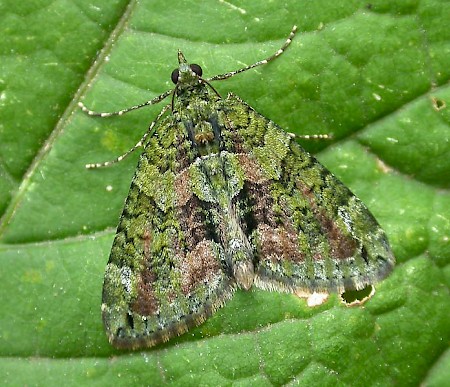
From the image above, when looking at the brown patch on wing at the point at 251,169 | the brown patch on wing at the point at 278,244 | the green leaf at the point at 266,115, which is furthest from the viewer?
the brown patch on wing at the point at 251,169

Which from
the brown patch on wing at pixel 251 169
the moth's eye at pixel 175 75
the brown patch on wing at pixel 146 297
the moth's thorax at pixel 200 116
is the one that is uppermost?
the moth's eye at pixel 175 75

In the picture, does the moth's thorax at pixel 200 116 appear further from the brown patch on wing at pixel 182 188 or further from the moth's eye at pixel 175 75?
the brown patch on wing at pixel 182 188

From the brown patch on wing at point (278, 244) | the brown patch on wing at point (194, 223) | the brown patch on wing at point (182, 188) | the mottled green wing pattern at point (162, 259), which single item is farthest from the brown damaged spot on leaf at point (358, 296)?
the brown patch on wing at point (182, 188)

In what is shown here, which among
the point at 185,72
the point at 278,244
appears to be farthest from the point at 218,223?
the point at 185,72

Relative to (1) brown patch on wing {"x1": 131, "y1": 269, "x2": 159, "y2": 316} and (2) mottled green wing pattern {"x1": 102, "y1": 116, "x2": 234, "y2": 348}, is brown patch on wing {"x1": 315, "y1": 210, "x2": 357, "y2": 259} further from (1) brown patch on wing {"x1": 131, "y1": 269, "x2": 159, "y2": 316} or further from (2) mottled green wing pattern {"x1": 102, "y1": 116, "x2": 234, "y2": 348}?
(1) brown patch on wing {"x1": 131, "y1": 269, "x2": 159, "y2": 316}

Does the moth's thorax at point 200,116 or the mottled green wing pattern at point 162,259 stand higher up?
the moth's thorax at point 200,116

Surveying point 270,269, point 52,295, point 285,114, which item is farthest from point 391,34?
point 52,295

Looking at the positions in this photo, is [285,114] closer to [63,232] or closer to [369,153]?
[369,153]

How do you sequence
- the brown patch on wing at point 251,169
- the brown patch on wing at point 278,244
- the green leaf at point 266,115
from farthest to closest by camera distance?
the brown patch on wing at point 251,169 → the brown patch on wing at point 278,244 → the green leaf at point 266,115
